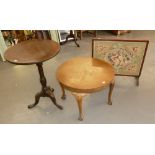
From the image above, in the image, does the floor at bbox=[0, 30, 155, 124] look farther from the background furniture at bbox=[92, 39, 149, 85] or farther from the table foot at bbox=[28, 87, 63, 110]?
the background furniture at bbox=[92, 39, 149, 85]

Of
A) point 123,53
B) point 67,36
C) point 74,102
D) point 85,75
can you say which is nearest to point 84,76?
point 85,75

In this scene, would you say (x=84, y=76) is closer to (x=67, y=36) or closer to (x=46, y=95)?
(x=46, y=95)

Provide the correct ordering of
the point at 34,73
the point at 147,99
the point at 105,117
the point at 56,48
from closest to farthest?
1. the point at 56,48
2. the point at 105,117
3. the point at 147,99
4. the point at 34,73

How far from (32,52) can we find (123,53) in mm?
1090

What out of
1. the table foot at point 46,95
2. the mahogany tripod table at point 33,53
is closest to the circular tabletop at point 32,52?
the mahogany tripod table at point 33,53

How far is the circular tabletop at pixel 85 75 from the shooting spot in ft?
5.49

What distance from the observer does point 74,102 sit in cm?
221

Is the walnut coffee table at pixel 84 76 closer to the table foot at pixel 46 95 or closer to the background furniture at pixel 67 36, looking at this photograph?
the table foot at pixel 46 95

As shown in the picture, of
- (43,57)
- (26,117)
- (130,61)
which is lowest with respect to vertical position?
(26,117)

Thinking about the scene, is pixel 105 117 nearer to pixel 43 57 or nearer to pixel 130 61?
pixel 130 61

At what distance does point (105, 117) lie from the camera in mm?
1991
